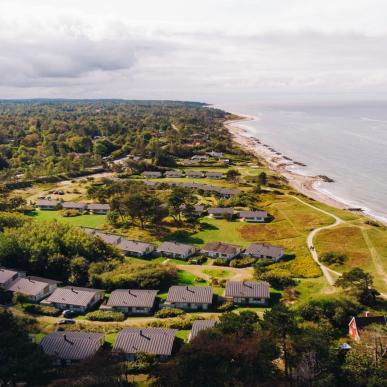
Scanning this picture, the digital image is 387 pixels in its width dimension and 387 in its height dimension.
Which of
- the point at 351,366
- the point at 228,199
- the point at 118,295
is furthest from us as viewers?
the point at 228,199

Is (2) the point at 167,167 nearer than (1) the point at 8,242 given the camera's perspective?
No

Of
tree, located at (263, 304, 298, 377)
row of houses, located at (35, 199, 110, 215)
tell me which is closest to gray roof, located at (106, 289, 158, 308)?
tree, located at (263, 304, 298, 377)

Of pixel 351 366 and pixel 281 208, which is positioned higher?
pixel 351 366

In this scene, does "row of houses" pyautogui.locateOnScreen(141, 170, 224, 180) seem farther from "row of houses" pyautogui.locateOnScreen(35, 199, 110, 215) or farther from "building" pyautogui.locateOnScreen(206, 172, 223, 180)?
"row of houses" pyautogui.locateOnScreen(35, 199, 110, 215)

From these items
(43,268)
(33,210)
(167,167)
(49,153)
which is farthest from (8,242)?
(49,153)

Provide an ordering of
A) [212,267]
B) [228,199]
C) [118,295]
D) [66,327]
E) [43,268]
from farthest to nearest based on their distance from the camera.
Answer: [228,199] → [212,267] → [43,268] → [118,295] → [66,327]

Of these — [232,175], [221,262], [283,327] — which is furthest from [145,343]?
[232,175]

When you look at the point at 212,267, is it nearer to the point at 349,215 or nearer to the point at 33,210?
the point at 349,215

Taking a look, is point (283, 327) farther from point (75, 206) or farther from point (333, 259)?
point (75, 206)
